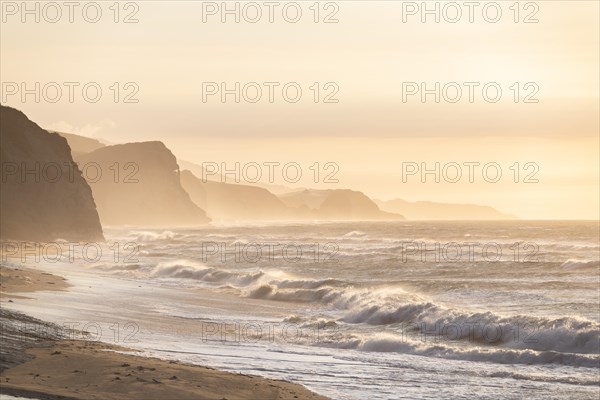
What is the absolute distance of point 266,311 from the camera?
3225cm

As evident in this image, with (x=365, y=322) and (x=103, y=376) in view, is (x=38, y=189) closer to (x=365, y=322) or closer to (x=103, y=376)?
(x=365, y=322)

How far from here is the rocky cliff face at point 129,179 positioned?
186 meters

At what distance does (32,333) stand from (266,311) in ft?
48.0

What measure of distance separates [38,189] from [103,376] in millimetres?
74698

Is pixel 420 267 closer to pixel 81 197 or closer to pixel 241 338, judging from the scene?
pixel 241 338

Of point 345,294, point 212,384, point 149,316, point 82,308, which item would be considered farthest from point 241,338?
point 345,294

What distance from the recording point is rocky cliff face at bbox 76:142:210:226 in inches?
7328

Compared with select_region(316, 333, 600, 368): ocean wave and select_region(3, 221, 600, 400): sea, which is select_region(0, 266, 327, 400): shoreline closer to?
select_region(3, 221, 600, 400): sea

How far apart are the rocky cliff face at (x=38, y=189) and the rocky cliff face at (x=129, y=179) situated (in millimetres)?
87456

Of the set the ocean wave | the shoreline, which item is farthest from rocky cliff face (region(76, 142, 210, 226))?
the shoreline

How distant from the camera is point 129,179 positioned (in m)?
194

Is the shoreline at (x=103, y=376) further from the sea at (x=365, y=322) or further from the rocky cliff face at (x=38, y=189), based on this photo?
Answer: the rocky cliff face at (x=38, y=189)

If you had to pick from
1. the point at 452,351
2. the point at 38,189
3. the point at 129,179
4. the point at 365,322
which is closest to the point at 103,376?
the point at 452,351

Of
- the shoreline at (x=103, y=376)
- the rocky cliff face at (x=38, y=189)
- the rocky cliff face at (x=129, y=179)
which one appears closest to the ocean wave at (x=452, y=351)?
the shoreline at (x=103, y=376)
